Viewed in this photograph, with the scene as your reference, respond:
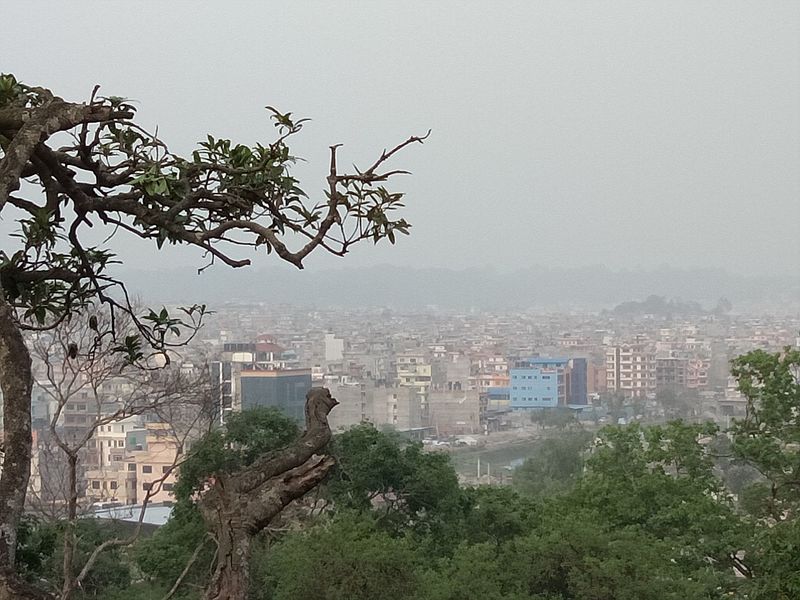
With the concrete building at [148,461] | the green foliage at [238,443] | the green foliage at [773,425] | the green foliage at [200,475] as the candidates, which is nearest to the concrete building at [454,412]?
the concrete building at [148,461]

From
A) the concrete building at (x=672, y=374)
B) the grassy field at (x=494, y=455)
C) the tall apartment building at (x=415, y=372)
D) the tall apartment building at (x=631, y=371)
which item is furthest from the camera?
the tall apartment building at (x=631, y=371)

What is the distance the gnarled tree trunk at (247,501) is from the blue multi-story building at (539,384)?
21.8 m

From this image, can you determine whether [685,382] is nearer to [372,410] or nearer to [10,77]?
[372,410]

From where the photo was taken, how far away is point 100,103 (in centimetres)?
204

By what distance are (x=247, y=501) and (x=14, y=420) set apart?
424mm

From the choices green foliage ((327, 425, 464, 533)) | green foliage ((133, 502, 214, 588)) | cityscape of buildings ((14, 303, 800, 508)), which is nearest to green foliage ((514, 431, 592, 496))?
cityscape of buildings ((14, 303, 800, 508))

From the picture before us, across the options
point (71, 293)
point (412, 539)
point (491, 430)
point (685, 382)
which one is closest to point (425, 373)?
point (491, 430)

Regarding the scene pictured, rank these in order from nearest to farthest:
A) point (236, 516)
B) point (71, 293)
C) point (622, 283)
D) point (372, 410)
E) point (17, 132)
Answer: point (236, 516) → point (17, 132) → point (71, 293) → point (372, 410) → point (622, 283)

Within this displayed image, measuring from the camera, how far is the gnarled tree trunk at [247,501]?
5.63ft

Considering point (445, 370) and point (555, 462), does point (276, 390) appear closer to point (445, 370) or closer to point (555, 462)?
point (555, 462)

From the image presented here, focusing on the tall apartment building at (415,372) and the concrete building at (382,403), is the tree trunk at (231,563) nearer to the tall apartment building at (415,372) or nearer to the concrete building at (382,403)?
the concrete building at (382,403)

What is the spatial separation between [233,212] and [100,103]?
0.34 m

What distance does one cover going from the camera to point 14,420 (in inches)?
71.4

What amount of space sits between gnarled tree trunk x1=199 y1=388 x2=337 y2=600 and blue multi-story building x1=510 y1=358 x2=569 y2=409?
21.8 metres
